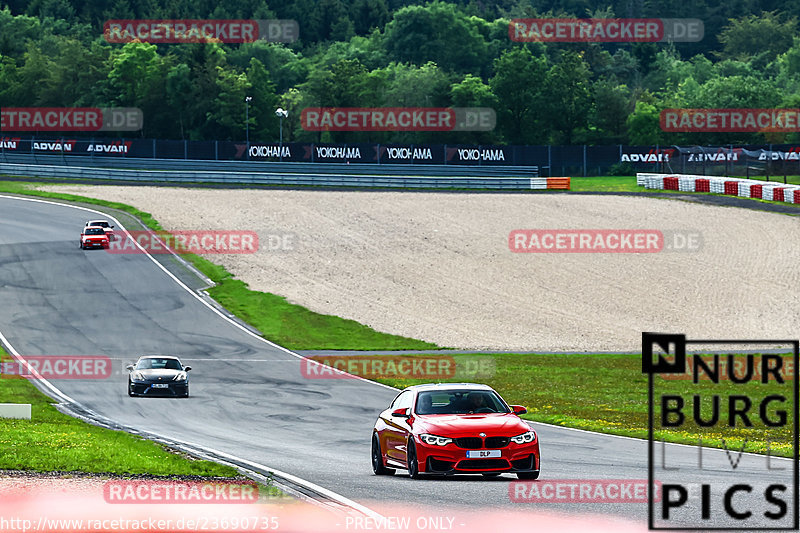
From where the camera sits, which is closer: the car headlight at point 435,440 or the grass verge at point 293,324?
the car headlight at point 435,440

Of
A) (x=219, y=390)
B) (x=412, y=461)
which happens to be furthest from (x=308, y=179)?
(x=412, y=461)

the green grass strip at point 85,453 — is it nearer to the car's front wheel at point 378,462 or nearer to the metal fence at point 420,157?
the car's front wheel at point 378,462

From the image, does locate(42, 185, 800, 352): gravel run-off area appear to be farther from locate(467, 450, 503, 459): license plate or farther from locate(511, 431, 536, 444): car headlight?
locate(467, 450, 503, 459): license plate

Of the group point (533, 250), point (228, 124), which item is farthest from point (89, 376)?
point (228, 124)

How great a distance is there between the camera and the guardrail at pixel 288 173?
82.1m

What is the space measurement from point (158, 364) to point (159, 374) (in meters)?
0.80

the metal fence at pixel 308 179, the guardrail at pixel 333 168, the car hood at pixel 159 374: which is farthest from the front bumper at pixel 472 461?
the guardrail at pixel 333 168

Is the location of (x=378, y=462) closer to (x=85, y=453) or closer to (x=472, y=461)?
(x=472, y=461)

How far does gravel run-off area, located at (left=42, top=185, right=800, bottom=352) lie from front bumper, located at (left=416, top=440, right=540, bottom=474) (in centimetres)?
2708

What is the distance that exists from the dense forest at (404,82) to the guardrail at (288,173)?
2372 centimetres

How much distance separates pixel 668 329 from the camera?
4488 cm

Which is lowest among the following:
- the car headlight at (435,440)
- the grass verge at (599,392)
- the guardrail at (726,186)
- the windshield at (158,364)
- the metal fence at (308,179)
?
the grass verge at (599,392)

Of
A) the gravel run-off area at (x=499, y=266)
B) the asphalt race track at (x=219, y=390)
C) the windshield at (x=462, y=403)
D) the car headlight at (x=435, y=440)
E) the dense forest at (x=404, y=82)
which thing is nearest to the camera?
the car headlight at (x=435, y=440)

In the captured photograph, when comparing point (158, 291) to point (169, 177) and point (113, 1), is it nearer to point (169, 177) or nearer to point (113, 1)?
point (169, 177)
